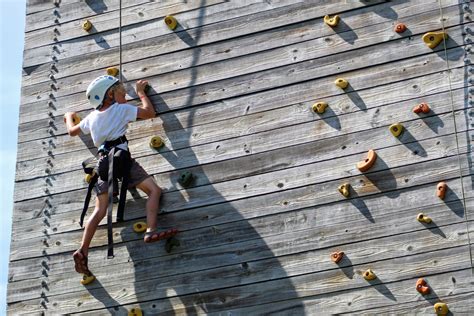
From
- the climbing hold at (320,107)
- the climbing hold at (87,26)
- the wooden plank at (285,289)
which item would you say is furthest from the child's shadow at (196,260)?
the climbing hold at (87,26)

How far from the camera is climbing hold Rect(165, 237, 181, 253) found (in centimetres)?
945

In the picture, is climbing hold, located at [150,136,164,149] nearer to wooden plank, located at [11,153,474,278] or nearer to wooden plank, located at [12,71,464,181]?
wooden plank, located at [12,71,464,181]

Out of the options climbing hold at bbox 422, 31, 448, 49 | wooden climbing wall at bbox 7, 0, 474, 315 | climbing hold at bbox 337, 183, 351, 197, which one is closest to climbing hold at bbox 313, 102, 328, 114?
wooden climbing wall at bbox 7, 0, 474, 315

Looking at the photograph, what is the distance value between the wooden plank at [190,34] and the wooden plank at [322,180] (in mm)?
1345

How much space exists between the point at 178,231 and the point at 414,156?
203 centimetres

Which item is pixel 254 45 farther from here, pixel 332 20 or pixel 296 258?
pixel 296 258

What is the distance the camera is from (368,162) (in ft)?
29.5

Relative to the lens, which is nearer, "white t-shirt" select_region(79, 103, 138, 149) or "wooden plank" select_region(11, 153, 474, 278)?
"wooden plank" select_region(11, 153, 474, 278)

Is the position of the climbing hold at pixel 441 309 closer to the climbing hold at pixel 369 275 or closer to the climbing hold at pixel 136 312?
the climbing hold at pixel 369 275

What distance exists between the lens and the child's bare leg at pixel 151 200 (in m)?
9.38

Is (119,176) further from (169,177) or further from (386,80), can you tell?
(386,80)

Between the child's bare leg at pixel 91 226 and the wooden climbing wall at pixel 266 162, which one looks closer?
the wooden climbing wall at pixel 266 162

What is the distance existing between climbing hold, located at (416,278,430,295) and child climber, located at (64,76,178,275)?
2.04 m

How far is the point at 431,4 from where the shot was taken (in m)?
9.36
